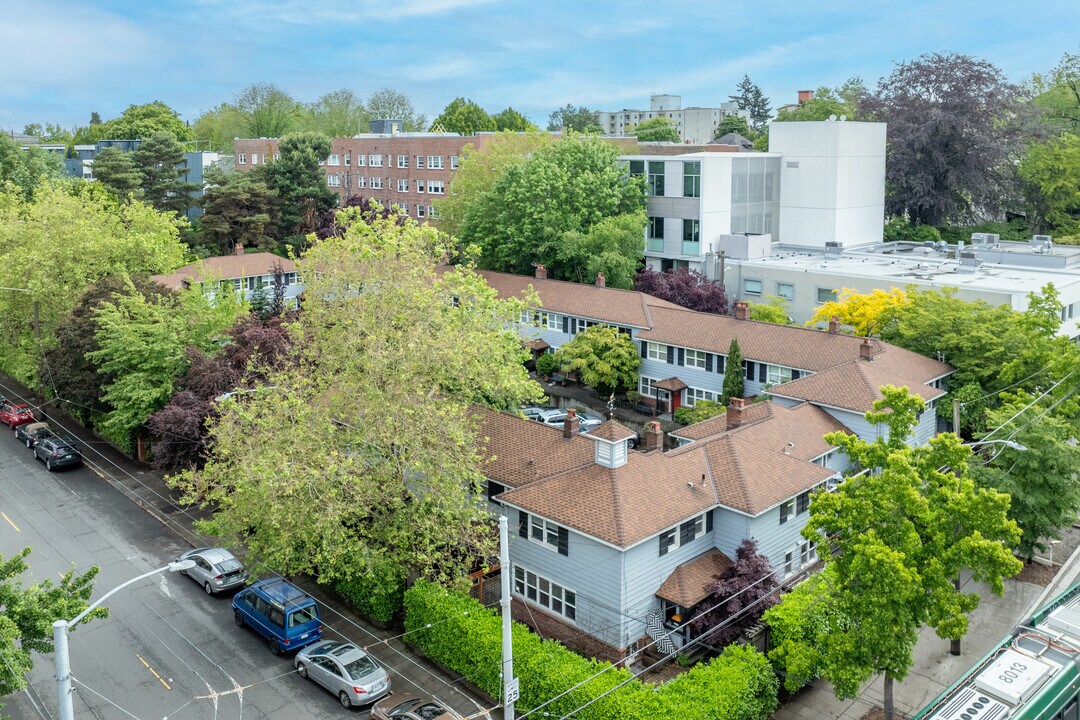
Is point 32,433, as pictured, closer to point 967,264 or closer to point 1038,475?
point 1038,475

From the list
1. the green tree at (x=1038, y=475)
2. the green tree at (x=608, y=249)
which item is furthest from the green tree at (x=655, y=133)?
the green tree at (x=1038, y=475)

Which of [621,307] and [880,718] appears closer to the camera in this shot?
[880,718]

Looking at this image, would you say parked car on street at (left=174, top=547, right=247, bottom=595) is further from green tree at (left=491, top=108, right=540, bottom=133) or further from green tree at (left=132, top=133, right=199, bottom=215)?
green tree at (left=491, top=108, right=540, bottom=133)

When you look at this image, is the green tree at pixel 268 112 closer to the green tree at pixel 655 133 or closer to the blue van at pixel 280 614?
the green tree at pixel 655 133

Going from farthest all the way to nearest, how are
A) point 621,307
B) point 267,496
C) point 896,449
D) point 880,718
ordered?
point 621,307 → point 267,496 → point 880,718 → point 896,449

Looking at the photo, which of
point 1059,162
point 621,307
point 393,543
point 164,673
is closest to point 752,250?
point 621,307

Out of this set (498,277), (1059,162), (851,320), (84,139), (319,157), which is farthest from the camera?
(84,139)

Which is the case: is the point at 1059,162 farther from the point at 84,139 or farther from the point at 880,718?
the point at 84,139

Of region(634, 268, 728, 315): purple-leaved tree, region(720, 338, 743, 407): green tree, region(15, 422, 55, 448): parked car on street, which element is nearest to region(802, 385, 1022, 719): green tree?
region(720, 338, 743, 407): green tree
